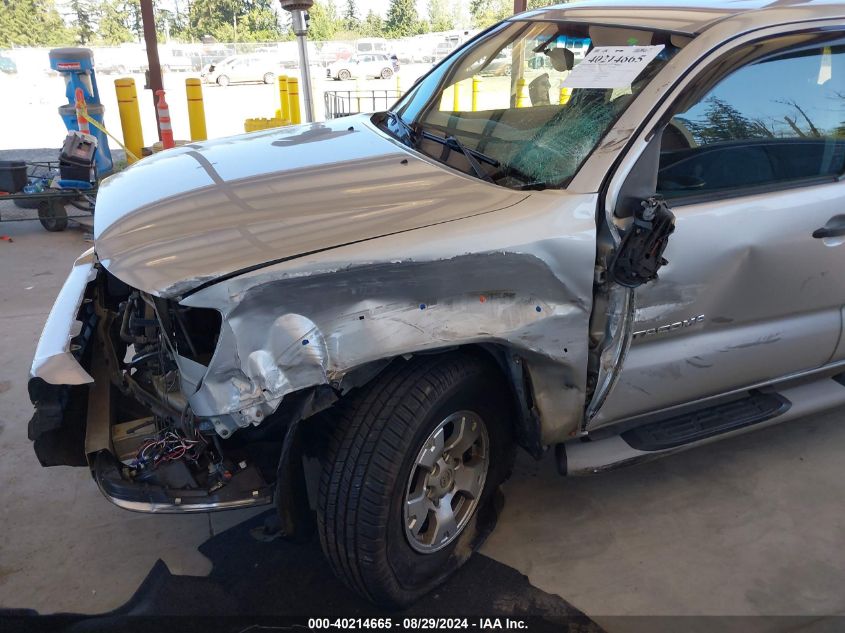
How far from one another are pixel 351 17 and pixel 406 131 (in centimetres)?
6380

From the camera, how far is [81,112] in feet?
26.5

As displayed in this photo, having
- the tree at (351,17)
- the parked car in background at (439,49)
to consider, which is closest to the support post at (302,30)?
the parked car in background at (439,49)

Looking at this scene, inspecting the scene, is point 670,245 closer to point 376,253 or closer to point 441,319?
point 441,319

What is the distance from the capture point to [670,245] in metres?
2.38

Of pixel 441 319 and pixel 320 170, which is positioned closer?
pixel 441 319

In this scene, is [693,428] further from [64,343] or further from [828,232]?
[64,343]

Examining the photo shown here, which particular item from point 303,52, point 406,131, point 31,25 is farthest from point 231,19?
point 406,131

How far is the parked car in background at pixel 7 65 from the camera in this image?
30016mm

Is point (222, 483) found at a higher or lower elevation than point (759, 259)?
lower

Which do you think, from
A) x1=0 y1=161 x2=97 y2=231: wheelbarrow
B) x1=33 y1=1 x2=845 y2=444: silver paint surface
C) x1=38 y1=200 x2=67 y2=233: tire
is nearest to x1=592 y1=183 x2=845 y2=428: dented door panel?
x1=33 y1=1 x2=845 y2=444: silver paint surface

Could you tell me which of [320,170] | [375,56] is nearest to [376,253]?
[320,170]

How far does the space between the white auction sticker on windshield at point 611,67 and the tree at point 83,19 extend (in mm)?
57924

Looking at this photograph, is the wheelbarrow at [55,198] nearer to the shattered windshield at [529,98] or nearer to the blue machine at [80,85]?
the blue machine at [80,85]

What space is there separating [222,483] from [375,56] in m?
30.1
